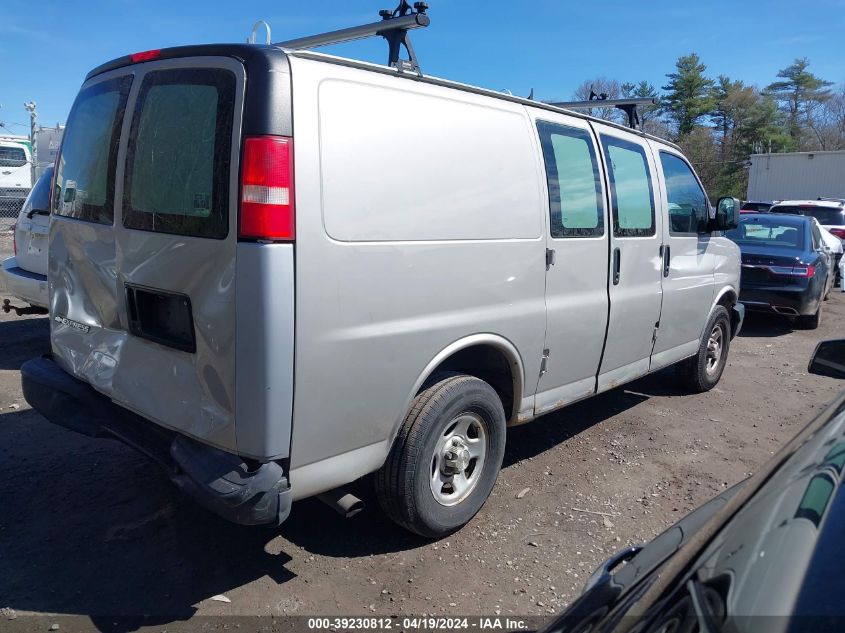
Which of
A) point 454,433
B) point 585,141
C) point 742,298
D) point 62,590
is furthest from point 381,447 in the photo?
point 742,298

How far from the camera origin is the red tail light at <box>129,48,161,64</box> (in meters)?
3.19

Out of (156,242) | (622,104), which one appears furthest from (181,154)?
(622,104)

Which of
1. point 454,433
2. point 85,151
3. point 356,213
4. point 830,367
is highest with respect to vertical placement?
point 85,151

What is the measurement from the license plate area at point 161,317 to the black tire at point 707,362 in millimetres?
4759

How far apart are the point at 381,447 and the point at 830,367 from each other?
75.0 inches

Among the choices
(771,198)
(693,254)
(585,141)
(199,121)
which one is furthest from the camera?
(771,198)

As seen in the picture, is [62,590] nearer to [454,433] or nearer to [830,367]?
[454,433]

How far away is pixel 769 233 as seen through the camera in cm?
1039

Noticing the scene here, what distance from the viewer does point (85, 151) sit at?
12.0ft

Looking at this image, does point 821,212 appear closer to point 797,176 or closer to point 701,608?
point 797,176

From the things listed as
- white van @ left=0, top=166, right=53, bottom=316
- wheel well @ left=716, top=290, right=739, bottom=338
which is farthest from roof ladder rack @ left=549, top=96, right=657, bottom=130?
white van @ left=0, top=166, right=53, bottom=316

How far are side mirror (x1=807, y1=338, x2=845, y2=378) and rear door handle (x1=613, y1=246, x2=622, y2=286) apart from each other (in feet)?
6.36

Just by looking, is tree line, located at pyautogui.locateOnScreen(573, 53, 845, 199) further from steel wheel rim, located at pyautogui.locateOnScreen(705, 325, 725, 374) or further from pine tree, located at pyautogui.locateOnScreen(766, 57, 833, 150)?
steel wheel rim, located at pyautogui.locateOnScreen(705, 325, 725, 374)

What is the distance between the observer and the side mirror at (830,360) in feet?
8.60
